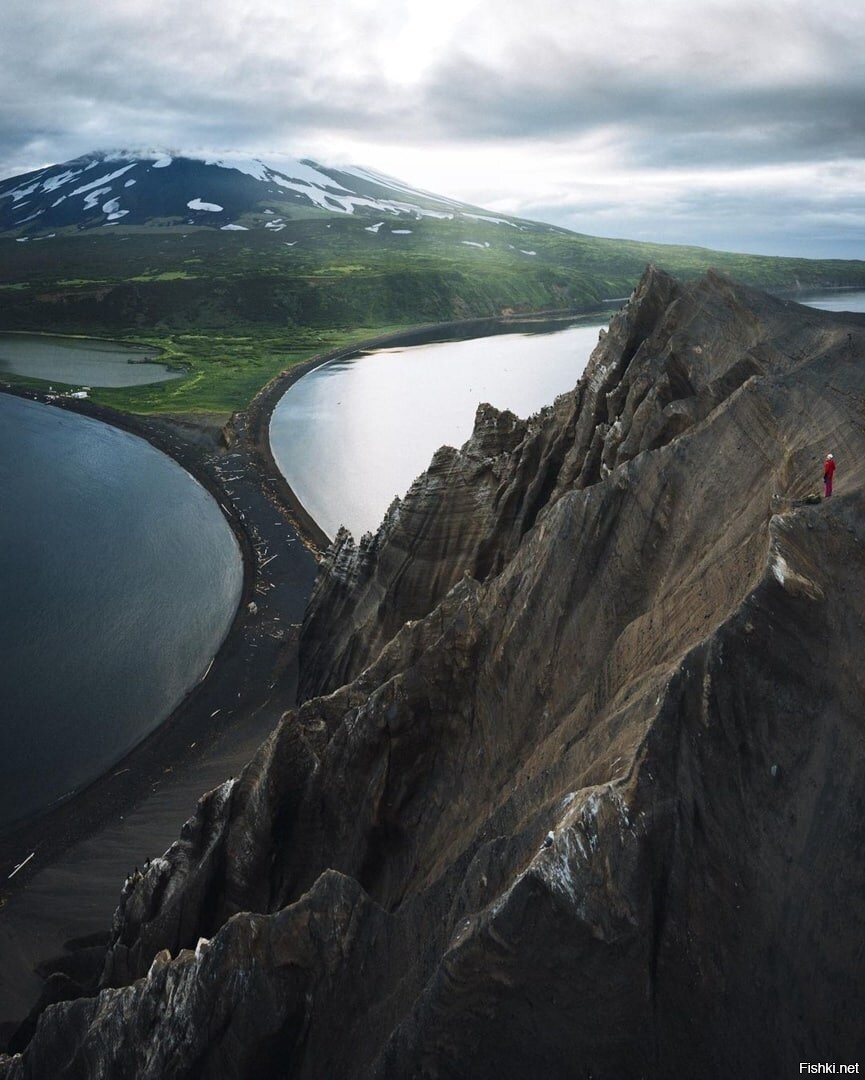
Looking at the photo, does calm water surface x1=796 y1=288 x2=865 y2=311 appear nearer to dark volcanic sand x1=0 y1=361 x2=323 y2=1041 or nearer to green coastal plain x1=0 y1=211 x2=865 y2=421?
green coastal plain x1=0 y1=211 x2=865 y2=421

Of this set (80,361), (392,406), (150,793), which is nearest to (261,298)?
(80,361)

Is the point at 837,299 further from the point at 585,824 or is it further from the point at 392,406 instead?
the point at 585,824

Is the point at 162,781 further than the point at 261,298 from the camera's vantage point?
No

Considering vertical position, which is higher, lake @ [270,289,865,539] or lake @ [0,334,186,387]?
lake @ [270,289,865,539]

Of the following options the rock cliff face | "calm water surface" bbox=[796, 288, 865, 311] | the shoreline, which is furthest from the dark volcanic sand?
"calm water surface" bbox=[796, 288, 865, 311]

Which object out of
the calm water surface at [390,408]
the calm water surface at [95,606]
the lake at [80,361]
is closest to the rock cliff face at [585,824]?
the calm water surface at [95,606]

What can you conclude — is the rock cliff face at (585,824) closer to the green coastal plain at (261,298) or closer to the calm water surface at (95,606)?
the calm water surface at (95,606)
